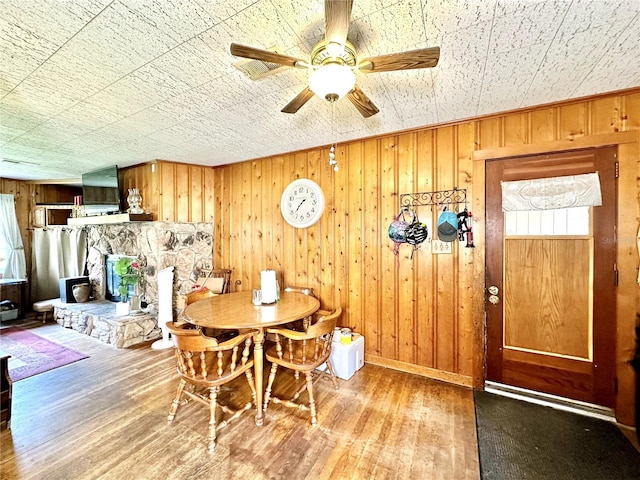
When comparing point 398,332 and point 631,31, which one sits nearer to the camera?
point 631,31

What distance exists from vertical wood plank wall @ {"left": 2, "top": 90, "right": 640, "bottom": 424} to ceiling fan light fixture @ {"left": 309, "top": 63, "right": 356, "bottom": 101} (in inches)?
68.0

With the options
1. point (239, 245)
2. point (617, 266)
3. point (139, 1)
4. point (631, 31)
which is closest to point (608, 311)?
point (617, 266)

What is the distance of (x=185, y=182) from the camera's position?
418 centimetres

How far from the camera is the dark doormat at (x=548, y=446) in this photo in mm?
1710

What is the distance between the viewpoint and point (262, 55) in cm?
129

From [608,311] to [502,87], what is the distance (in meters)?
1.92

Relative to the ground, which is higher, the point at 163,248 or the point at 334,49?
the point at 334,49

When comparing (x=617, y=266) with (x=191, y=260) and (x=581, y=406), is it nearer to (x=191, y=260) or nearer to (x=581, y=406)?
(x=581, y=406)

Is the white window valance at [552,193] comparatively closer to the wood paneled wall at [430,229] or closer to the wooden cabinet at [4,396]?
the wood paneled wall at [430,229]

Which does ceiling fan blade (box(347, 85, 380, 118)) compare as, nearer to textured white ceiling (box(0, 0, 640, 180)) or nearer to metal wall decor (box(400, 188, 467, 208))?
textured white ceiling (box(0, 0, 640, 180))

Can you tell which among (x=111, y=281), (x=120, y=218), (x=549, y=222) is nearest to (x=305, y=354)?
(x=549, y=222)

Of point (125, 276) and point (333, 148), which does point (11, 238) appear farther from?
point (333, 148)

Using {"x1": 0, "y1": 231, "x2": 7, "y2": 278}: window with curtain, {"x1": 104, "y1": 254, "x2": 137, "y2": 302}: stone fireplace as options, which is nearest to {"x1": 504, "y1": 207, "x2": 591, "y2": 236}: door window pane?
{"x1": 104, "y1": 254, "x2": 137, "y2": 302}: stone fireplace

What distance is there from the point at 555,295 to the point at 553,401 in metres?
0.89
